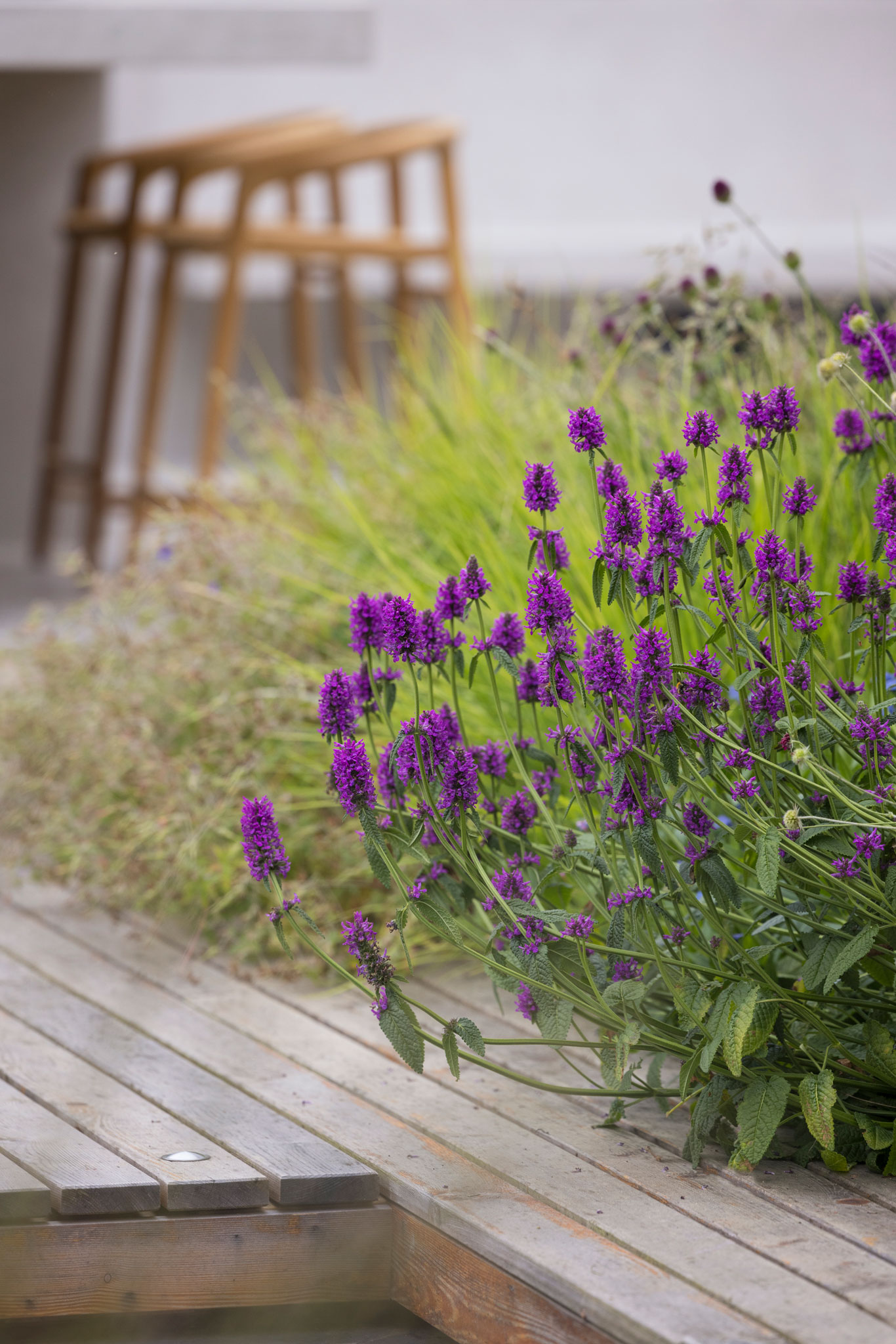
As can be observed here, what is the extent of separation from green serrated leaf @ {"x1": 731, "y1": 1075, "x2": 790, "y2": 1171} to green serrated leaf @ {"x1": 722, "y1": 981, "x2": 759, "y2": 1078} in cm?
9

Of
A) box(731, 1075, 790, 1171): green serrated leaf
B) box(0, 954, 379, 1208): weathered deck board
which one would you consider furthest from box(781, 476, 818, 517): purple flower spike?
box(0, 954, 379, 1208): weathered deck board

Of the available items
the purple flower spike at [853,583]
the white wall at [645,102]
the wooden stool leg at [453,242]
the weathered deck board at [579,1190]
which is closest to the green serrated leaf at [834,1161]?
the weathered deck board at [579,1190]

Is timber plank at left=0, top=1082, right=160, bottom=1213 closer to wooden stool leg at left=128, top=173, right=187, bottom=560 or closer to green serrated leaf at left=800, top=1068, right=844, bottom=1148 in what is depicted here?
green serrated leaf at left=800, top=1068, right=844, bottom=1148

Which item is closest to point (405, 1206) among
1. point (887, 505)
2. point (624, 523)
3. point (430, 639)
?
point (430, 639)

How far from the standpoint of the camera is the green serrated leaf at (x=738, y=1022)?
140 cm

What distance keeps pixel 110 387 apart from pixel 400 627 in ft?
13.2

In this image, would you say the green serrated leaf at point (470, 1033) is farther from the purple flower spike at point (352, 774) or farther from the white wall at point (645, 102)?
the white wall at point (645, 102)

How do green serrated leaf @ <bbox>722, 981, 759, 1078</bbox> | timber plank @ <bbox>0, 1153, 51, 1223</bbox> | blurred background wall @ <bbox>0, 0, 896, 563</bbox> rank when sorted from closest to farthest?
green serrated leaf @ <bbox>722, 981, 759, 1078</bbox>, timber plank @ <bbox>0, 1153, 51, 1223</bbox>, blurred background wall @ <bbox>0, 0, 896, 563</bbox>

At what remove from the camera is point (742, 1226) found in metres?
1.45

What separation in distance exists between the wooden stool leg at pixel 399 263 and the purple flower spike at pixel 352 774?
145 inches

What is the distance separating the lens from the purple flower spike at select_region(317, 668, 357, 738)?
4.83ft

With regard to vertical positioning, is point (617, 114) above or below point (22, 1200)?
above

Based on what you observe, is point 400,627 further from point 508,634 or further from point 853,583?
point 853,583

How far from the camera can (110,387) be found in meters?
5.22
